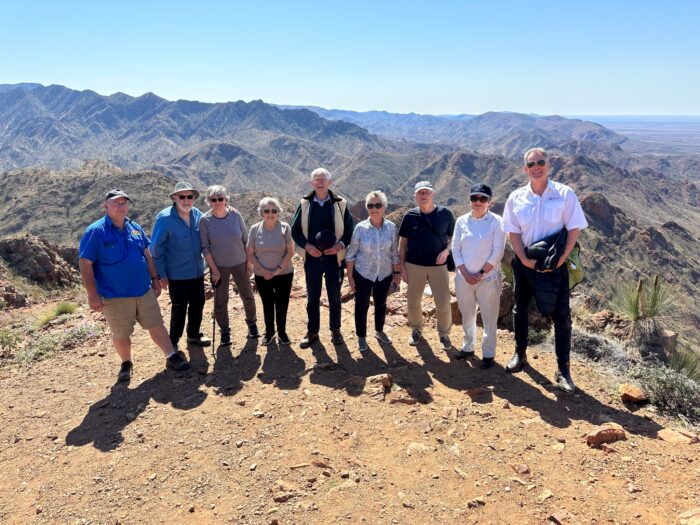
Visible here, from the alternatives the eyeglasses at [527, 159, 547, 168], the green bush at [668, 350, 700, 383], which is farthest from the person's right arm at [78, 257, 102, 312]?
the green bush at [668, 350, 700, 383]

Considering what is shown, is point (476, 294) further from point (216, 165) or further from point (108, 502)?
point (216, 165)

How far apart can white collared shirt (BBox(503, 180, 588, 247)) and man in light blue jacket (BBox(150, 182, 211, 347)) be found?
327 centimetres

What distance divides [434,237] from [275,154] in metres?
197

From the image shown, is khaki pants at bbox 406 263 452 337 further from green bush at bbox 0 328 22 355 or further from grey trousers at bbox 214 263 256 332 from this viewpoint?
green bush at bbox 0 328 22 355

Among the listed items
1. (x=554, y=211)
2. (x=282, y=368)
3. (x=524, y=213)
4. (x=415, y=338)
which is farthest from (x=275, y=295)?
(x=554, y=211)

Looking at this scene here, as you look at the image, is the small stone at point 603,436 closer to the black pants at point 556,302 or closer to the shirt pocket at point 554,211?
the black pants at point 556,302

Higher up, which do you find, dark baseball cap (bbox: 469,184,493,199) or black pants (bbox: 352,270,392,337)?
dark baseball cap (bbox: 469,184,493,199)

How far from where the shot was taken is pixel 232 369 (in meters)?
4.84

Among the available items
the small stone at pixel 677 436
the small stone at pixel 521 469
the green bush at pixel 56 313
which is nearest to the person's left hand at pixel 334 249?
the small stone at pixel 521 469

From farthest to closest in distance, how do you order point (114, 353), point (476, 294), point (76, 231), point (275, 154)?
1. point (275, 154)
2. point (76, 231)
3. point (114, 353)
4. point (476, 294)

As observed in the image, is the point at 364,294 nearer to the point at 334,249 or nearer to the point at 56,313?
the point at 334,249

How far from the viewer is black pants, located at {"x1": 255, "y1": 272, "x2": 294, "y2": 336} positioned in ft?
16.4

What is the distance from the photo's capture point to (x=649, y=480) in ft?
9.36

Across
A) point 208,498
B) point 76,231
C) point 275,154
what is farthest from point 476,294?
point 275,154
